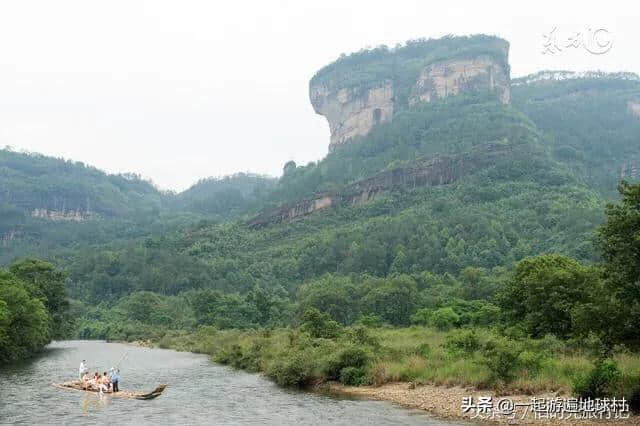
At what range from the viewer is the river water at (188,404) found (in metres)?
32.5

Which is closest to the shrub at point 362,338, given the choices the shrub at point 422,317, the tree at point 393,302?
the shrub at point 422,317

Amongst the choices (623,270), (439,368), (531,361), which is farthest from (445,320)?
(623,270)

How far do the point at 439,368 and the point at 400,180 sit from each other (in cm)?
15022

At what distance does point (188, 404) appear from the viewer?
127ft

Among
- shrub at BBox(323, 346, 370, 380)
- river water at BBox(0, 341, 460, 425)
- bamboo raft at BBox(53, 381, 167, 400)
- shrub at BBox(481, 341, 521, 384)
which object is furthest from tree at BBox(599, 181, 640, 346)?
bamboo raft at BBox(53, 381, 167, 400)

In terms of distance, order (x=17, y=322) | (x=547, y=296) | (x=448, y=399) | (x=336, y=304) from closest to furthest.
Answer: (x=448, y=399), (x=547, y=296), (x=17, y=322), (x=336, y=304)

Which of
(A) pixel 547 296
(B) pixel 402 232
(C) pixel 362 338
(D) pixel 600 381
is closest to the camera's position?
(D) pixel 600 381

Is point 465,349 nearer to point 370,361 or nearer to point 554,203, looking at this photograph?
point 370,361

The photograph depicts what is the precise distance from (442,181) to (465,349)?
14229cm

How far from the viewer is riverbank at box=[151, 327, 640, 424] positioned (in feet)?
102

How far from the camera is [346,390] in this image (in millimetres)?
41062

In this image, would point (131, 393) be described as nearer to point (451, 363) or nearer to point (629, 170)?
point (451, 363)

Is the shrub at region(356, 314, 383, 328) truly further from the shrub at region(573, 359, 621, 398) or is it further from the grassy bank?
the shrub at region(573, 359, 621, 398)

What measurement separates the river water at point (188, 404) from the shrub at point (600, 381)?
625 centimetres
